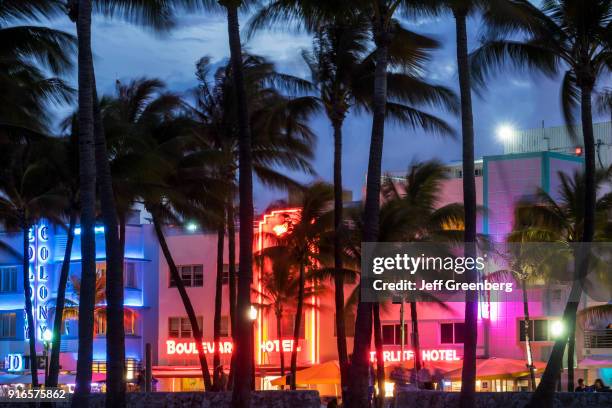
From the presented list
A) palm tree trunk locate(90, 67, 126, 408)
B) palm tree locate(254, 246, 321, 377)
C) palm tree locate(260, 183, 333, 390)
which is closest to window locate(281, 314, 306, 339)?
palm tree locate(254, 246, 321, 377)

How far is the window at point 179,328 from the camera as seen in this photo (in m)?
60.3

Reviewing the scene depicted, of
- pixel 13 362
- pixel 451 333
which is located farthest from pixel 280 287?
pixel 13 362

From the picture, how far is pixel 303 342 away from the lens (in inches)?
2207

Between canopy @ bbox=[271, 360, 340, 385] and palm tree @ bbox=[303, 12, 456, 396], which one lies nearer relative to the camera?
palm tree @ bbox=[303, 12, 456, 396]

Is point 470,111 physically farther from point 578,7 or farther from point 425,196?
point 425,196

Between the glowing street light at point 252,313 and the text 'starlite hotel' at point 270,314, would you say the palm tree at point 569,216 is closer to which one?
the text 'starlite hotel' at point 270,314

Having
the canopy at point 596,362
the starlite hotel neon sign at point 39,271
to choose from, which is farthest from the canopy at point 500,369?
the starlite hotel neon sign at point 39,271

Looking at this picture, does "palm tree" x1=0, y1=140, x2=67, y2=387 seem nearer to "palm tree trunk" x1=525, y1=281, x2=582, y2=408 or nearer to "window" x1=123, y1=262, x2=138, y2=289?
"palm tree trunk" x1=525, y1=281, x2=582, y2=408

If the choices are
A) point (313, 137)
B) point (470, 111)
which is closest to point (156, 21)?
point (470, 111)

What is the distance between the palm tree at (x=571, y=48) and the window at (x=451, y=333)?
2523cm

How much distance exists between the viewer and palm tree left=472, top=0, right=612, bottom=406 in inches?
1037

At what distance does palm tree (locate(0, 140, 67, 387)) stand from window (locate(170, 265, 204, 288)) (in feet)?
72.9

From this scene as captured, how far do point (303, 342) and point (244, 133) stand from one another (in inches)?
1238

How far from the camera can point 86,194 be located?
2236 cm
